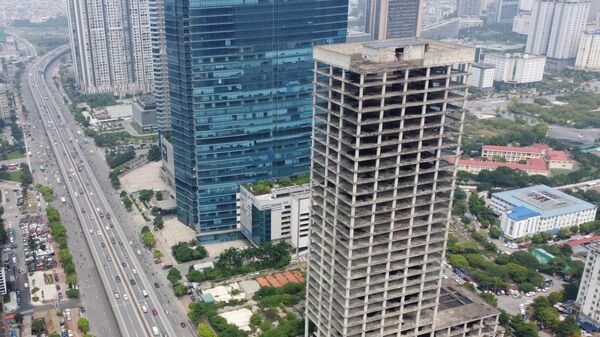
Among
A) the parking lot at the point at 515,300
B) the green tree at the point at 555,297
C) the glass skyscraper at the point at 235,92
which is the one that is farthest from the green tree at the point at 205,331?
the green tree at the point at 555,297

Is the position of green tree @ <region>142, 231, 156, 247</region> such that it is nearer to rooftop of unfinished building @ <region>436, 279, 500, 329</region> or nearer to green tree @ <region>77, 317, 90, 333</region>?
green tree @ <region>77, 317, 90, 333</region>

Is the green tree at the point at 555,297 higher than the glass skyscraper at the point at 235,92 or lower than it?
lower

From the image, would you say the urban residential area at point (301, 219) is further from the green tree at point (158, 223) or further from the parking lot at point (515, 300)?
the parking lot at point (515, 300)

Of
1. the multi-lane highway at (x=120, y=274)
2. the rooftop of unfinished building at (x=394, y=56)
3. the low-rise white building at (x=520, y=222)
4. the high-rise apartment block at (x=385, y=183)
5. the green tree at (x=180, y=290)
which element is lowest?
the multi-lane highway at (x=120, y=274)

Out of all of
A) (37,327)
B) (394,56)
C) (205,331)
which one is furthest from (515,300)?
(37,327)

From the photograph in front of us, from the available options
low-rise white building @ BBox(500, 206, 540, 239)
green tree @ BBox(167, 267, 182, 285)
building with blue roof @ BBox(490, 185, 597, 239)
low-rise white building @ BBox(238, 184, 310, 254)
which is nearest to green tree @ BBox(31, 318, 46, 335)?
green tree @ BBox(167, 267, 182, 285)

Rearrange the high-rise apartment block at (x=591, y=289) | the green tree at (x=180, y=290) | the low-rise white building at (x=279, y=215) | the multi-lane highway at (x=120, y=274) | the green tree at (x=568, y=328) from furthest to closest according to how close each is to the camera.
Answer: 1. the low-rise white building at (x=279, y=215)
2. the green tree at (x=180, y=290)
3. the multi-lane highway at (x=120, y=274)
4. the high-rise apartment block at (x=591, y=289)
5. the green tree at (x=568, y=328)
